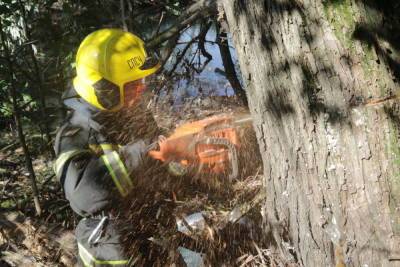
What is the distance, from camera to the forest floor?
9.64 feet

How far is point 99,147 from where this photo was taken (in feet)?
9.23

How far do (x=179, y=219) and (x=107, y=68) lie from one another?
1272mm

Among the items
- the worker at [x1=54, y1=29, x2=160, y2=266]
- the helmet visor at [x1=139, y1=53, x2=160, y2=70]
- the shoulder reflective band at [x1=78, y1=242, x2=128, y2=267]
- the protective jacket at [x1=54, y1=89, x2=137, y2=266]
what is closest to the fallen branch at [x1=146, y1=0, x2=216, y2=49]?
the helmet visor at [x1=139, y1=53, x2=160, y2=70]

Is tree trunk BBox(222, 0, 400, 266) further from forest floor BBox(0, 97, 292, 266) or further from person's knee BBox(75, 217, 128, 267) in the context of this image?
person's knee BBox(75, 217, 128, 267)

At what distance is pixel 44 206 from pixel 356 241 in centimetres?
360

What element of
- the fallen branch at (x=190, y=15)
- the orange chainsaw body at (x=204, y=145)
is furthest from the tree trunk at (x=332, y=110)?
the fallen branch at (x=190, y=15)

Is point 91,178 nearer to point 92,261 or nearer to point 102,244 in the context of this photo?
point 102,244

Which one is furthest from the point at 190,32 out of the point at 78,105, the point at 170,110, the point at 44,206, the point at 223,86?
the point at 78,105

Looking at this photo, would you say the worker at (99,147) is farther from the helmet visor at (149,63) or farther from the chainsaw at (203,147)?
the chainsaw at (203,147)

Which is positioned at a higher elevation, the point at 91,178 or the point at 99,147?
the point at 99,147

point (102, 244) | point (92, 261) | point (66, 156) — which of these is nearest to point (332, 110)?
point (66, 156)

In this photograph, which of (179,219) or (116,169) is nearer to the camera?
(116,169)

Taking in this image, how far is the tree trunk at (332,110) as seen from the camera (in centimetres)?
168

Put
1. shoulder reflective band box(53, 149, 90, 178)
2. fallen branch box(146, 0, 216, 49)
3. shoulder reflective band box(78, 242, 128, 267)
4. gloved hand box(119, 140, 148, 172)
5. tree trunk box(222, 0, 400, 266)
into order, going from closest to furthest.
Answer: tree trunk box(222, 0, 400, 266) → shoulder reflective band box(53, 149, 90, 178) → gloved hand box(119, 140, 148, 172) → shoulder reflective band box(78, 242, 128, 267) → fallen branch box(146, 0, 216, 49)
